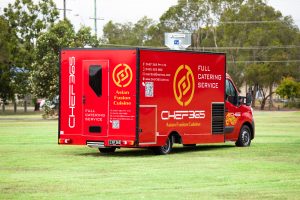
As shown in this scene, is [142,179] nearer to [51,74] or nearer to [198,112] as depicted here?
Result: [198,112]

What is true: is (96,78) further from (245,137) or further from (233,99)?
(245,137)

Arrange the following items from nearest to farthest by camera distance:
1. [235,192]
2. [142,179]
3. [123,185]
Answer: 1. [235,192]
2. [123,185]
3. [142,179]

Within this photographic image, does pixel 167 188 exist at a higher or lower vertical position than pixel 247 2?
lower

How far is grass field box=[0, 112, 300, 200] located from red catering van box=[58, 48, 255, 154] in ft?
1.72

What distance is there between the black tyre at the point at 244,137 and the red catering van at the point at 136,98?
5.82 ft

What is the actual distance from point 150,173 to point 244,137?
9.58 meters

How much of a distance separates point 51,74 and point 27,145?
111ft

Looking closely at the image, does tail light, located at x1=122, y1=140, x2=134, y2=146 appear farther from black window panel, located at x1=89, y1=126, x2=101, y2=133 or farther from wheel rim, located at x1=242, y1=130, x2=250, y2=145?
wheel rim, located at x1=242, y1=130, x2=250, y2=145

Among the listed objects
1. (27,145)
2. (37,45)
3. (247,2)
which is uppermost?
(247,2)

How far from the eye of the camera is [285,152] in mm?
24141

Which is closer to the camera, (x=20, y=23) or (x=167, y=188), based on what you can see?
(x=167, y=188)

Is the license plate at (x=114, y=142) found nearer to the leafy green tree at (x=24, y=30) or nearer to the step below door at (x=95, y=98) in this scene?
the step below door at (x=95, y=98)

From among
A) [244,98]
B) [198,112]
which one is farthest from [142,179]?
[244,98]

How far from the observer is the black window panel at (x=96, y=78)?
22.9 meters
